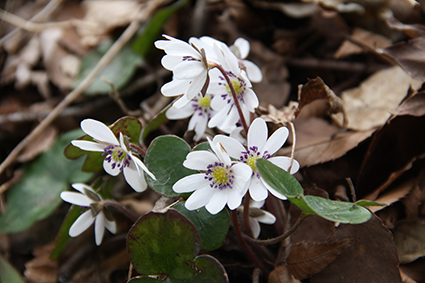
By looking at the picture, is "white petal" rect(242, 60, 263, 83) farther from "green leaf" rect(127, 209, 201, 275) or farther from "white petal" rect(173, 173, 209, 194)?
"green leaf" rect(127, 209, 201, 275)

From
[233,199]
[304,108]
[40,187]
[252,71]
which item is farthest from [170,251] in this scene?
[40,187]

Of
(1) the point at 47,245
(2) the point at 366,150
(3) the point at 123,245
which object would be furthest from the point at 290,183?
(1) the point at 47,245

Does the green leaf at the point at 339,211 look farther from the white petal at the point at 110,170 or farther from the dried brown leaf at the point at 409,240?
the white petal at the point at 110,170

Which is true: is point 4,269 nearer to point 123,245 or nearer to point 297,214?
point 123,245

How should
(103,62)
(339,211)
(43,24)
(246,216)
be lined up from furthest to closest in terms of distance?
(43,24), (103,62), (246,216), (339,211)

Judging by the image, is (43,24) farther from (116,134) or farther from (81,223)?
(81,223)

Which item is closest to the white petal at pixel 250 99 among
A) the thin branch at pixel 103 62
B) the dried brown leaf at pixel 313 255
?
the dried brown leaf at pixel 313 255

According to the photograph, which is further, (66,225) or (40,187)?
(40,187)
